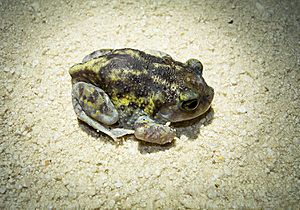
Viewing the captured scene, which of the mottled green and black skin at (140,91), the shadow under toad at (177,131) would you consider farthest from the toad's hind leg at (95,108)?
the shadow under toad at (177,131)

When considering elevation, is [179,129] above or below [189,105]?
below

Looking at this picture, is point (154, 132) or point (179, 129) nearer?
point (154, 132)

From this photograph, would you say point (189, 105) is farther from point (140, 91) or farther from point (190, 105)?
point (140, 91)

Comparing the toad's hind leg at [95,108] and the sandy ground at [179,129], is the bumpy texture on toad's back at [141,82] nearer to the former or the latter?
the toad's hind leg at [95,108]

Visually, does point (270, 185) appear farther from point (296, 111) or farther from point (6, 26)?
point (6, 26)

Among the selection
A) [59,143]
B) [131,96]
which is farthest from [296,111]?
[59,143]

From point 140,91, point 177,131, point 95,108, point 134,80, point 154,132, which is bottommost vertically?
point 177,131

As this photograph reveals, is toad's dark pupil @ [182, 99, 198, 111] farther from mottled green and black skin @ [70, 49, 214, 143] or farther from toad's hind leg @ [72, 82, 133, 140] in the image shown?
toad's hind leg @ [72, 82, 133, 140]

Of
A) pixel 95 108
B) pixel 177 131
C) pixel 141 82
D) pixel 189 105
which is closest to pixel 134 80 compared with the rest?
pixel 141 82
